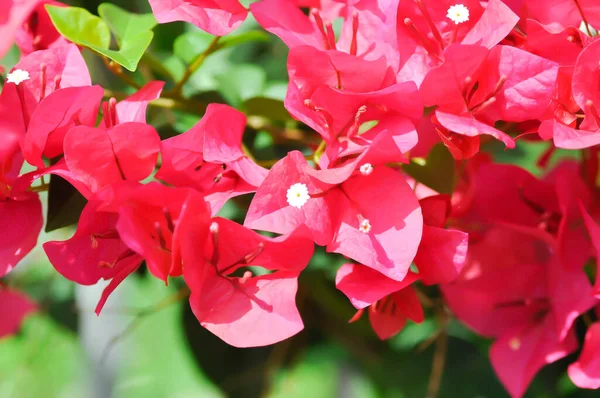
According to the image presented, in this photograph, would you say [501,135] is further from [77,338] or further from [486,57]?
[77,338]

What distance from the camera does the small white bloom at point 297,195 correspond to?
1.53 ft

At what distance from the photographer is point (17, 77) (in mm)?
482

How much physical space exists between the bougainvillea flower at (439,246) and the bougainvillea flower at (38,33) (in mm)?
345

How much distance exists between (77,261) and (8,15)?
189mm

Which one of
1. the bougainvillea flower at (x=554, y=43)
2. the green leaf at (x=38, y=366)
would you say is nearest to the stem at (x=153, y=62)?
the bougainvillea flower at (x=554, y=43)

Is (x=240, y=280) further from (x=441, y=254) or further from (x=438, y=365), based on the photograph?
(x=438, y=365)

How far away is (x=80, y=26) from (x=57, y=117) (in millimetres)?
98

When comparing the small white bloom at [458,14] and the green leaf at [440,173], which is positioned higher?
the small white bloom at [458,14]

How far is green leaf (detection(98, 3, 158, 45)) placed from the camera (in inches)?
22.2

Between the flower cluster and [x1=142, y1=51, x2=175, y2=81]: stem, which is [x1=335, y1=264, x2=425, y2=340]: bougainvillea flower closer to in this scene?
the flower cluster

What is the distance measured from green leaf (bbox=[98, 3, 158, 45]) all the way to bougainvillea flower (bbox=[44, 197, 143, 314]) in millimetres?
168

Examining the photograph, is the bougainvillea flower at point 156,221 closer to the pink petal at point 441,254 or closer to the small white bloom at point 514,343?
the pink petal at point 441,254

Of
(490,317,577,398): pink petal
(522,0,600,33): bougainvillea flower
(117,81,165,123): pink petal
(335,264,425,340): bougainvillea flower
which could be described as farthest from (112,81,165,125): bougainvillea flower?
(490,317,577,398): pink petal

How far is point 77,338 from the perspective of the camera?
1008 mm
